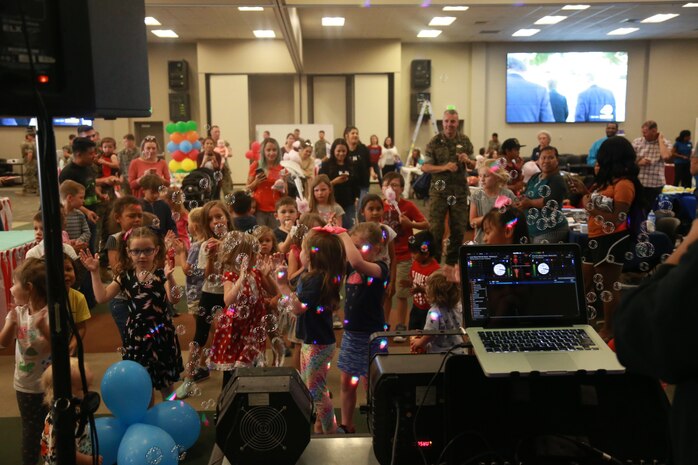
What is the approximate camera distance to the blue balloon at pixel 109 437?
280 centimetres

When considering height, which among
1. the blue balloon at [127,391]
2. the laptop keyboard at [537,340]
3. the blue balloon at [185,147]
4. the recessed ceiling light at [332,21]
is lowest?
the blue balloon at [127,391]

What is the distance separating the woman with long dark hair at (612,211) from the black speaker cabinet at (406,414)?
2.79 meters

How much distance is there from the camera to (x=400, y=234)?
507 centimetres

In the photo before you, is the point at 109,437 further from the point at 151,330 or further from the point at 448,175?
the point at 448,175

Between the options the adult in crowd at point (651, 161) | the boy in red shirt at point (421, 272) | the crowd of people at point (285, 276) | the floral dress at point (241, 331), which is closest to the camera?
the crowd of people at point (285, 276)

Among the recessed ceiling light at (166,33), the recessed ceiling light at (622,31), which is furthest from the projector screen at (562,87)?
the recessed ceiling light at (166,33)

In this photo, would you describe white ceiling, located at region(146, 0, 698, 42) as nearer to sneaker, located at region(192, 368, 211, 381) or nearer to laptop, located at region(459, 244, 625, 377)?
sneaker, located at region(192, 368, 211, 381)

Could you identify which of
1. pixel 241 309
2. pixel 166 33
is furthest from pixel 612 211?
pixel 166 33

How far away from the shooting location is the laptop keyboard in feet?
6.45

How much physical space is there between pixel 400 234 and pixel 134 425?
272cm

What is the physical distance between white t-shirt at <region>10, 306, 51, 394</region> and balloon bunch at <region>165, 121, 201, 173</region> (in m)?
10.2

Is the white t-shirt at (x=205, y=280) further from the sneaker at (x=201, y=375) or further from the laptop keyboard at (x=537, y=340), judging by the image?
the laptop keyboard at (x=537, y=340)

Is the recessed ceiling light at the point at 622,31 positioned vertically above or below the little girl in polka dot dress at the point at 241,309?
above

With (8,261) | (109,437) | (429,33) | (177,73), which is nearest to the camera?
(109,437)
